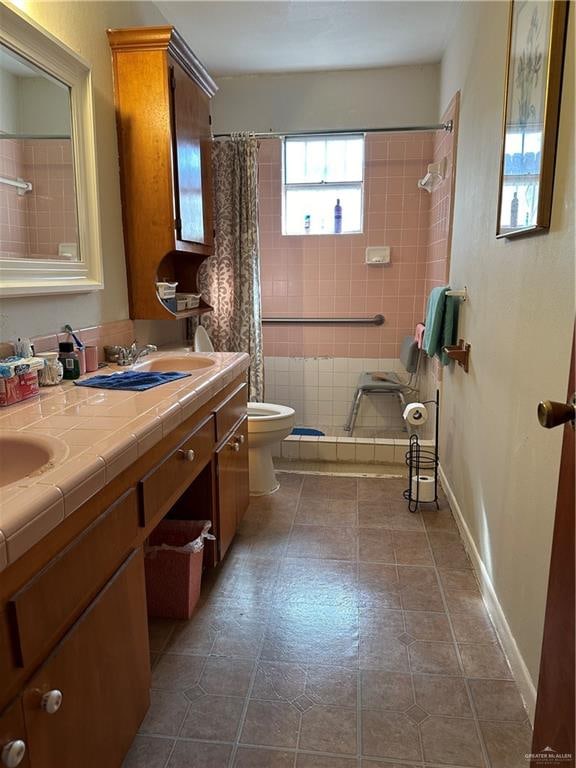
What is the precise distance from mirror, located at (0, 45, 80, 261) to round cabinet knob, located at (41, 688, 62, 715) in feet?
3.86

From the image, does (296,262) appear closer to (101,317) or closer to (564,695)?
(101,317)

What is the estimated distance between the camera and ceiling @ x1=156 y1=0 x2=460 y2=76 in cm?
258

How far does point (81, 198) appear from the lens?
189cm

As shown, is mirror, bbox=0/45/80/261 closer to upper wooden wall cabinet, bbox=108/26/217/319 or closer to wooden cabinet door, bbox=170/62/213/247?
upper wooden wall cabinet, bbox=108/26/217/319

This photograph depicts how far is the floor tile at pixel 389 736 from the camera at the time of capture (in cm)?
128

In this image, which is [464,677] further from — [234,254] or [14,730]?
[234,254]

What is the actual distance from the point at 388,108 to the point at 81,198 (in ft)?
8.09

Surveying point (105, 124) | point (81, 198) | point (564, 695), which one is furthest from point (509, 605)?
point (105, 124)

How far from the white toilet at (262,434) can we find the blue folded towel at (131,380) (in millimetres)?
917

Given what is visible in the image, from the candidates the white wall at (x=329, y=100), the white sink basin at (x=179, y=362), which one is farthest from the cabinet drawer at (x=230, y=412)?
the white wall at (x=329, y=100)

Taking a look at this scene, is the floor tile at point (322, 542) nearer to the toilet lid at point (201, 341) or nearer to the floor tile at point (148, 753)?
the floor tile at point (148, 753)

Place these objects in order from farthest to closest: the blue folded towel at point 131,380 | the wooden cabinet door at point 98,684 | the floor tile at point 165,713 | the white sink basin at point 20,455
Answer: the blue folded towel at point 131,380, the floor tile at point 165,713, the white sink basin at point 20,455, the wooden cabinet door at point 98,684

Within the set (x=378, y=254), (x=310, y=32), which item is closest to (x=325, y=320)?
(x=378, y=254)

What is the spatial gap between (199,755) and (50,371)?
114 cm
